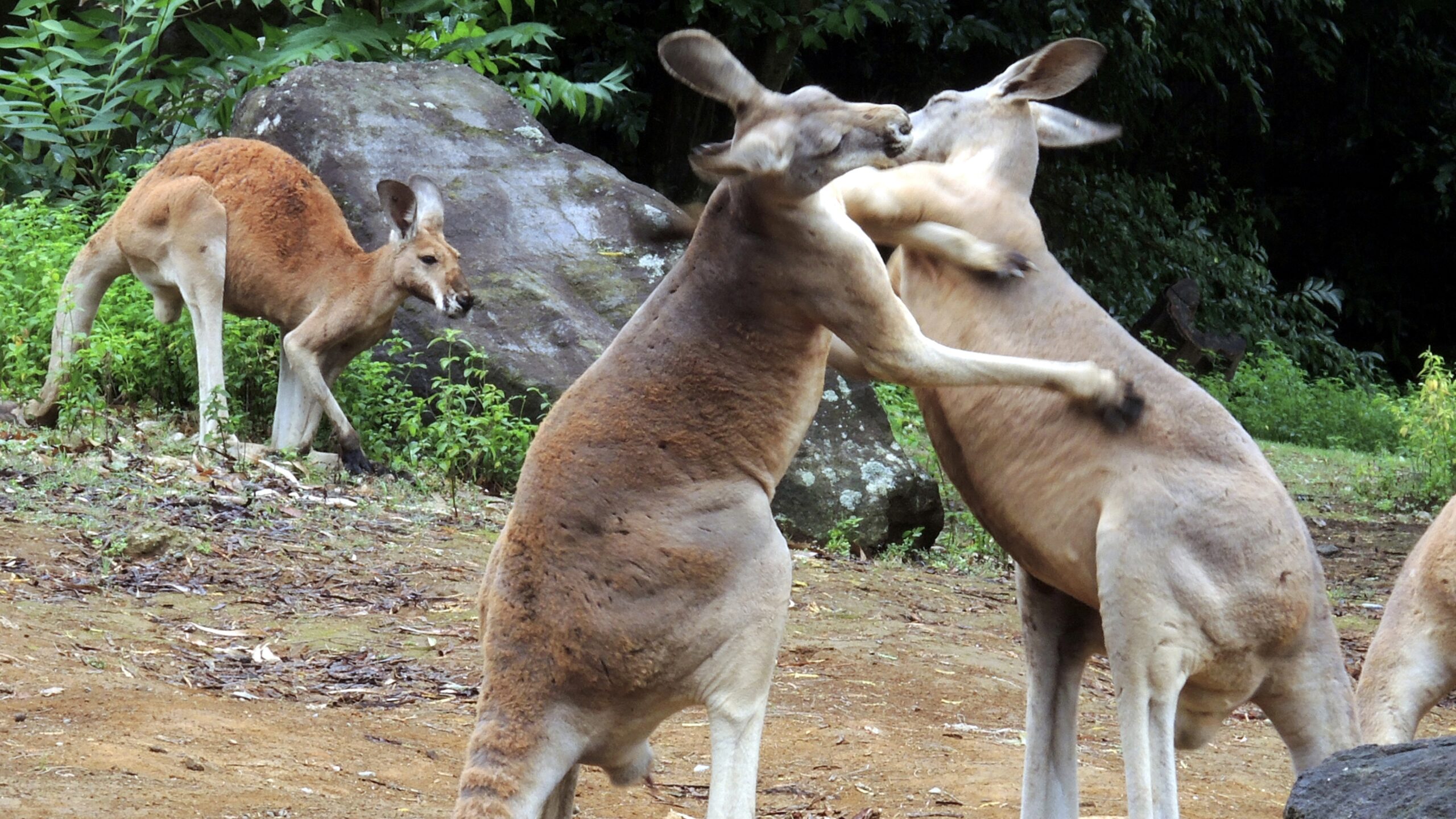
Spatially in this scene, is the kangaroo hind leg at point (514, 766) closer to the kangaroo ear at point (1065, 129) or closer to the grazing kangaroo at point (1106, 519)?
the grazing kangaroo at point (1106, 519)

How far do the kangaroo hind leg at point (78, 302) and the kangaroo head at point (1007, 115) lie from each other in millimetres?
5193

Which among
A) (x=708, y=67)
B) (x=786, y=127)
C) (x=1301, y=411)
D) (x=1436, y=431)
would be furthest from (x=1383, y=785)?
(x=1301, y=411)

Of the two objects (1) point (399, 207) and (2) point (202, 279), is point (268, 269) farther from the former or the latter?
(1) point (399, 207)

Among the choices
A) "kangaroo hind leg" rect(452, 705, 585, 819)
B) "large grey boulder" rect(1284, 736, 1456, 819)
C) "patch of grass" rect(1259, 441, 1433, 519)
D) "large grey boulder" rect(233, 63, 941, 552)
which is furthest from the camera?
"patch of grass" rect(1259, 441, 1433, 519)

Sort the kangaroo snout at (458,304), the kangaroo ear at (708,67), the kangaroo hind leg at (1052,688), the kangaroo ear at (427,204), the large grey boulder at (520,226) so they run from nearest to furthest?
1. the kangaroo ear at (708,67)
2. the kangaroo hind leg at (1052,688)
3. the kangaroo snout at (458,304)
4. the kangaroo ear at (427,204)
5. the large grey boulder at (520,226)

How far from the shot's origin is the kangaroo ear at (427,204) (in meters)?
7.79

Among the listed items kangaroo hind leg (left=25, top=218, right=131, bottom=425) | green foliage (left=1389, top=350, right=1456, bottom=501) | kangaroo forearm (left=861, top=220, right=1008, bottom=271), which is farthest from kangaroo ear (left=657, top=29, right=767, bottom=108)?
green foliage (left=1389, top=350, right=1456, bottom=501)

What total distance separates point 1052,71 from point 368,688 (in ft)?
9.22

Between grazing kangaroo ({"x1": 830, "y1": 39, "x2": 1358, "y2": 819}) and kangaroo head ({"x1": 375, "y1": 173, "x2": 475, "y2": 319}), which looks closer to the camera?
grazing kangaroo ({"x1": 830, "y1": 39, "x2": 1358, "y2": 819})

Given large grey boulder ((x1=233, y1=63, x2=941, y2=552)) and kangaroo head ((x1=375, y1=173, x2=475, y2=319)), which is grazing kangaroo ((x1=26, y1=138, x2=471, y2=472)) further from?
large grey boulder ((x1=233, y1=63, x2=941, y2=552))

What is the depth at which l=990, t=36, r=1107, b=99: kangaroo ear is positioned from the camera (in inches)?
156

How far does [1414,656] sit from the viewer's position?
177 inches

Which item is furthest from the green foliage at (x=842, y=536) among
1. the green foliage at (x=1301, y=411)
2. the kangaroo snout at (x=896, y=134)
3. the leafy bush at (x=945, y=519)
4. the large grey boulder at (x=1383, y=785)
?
the green foliage at (x=1301, y=411)

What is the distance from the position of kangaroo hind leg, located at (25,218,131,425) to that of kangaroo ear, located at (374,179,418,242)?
138 centimetres
